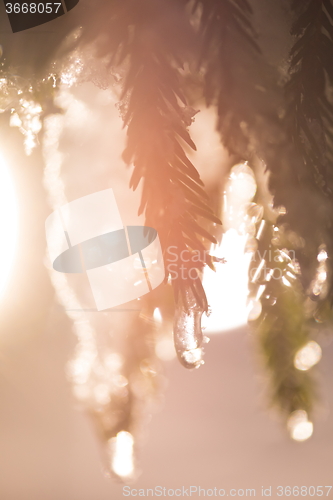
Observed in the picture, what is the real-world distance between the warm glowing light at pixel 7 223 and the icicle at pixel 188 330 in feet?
1.00

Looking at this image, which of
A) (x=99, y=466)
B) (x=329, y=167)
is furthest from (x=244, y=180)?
(x=99, y=466)

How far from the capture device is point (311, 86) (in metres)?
0.14

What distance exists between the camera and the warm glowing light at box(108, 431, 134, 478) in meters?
0.30

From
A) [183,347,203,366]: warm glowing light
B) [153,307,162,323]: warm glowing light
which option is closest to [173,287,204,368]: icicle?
[183,347,203,366]: warm glowing light

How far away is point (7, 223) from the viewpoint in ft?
1.21

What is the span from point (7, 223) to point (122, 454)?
0.32 m

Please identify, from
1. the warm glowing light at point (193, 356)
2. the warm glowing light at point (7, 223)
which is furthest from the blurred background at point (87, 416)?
the warm glowing light at point (193, 356)

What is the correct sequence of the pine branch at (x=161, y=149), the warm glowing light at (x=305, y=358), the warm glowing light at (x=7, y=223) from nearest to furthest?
1. the pine branch at (x=161, y=149)
2. the warm glowing light at (x=305, y=358)
3. the warm glowing light at (x=7, y=223)

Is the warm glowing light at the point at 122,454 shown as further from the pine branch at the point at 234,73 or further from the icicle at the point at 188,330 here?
the pine branch at the point at 234,73

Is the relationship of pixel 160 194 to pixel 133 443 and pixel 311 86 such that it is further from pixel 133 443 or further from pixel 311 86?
pixel 133 443

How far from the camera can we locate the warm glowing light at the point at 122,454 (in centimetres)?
30

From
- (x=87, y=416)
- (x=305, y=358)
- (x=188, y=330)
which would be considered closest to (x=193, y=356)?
(x=188, y=330)

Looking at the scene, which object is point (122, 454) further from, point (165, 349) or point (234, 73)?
point (234, 73)

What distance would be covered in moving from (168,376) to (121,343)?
0.15 meters
